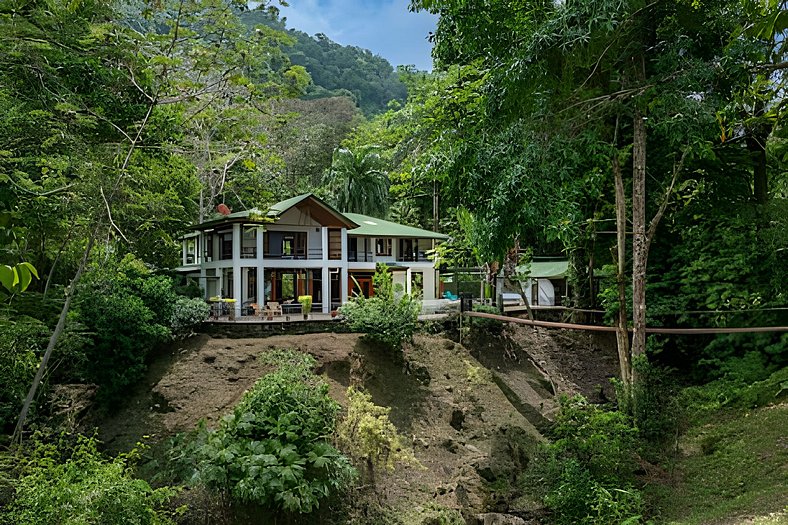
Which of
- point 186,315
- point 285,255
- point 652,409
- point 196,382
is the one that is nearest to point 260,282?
point 285,255

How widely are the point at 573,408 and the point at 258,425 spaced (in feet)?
15.7

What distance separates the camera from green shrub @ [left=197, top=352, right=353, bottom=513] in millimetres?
5996

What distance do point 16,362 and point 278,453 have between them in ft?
13.2

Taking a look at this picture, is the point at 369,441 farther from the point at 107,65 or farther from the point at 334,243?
the point at 334,243

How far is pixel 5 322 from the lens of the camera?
5652mm

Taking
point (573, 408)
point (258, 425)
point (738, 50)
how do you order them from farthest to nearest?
point (573, 408) → point (738, 50) → point (258, 425)

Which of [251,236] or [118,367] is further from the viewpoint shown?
[251,236]

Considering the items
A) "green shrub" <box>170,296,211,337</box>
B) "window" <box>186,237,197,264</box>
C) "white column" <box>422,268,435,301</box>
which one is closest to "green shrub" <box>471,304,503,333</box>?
"green shrub" <box>170,296,211,337</box>

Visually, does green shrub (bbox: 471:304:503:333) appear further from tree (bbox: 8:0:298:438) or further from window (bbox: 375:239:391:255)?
tree (bbox: 8:0:298:438)

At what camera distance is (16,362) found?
7172 millimetres

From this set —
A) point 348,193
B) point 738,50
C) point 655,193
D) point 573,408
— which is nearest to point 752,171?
point 655,193

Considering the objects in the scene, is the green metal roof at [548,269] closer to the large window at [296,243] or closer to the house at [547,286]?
the house at [547,286]

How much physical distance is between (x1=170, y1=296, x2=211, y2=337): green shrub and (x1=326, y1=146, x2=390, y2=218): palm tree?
1352 centimetres

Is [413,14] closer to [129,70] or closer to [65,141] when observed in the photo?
[129,70]
